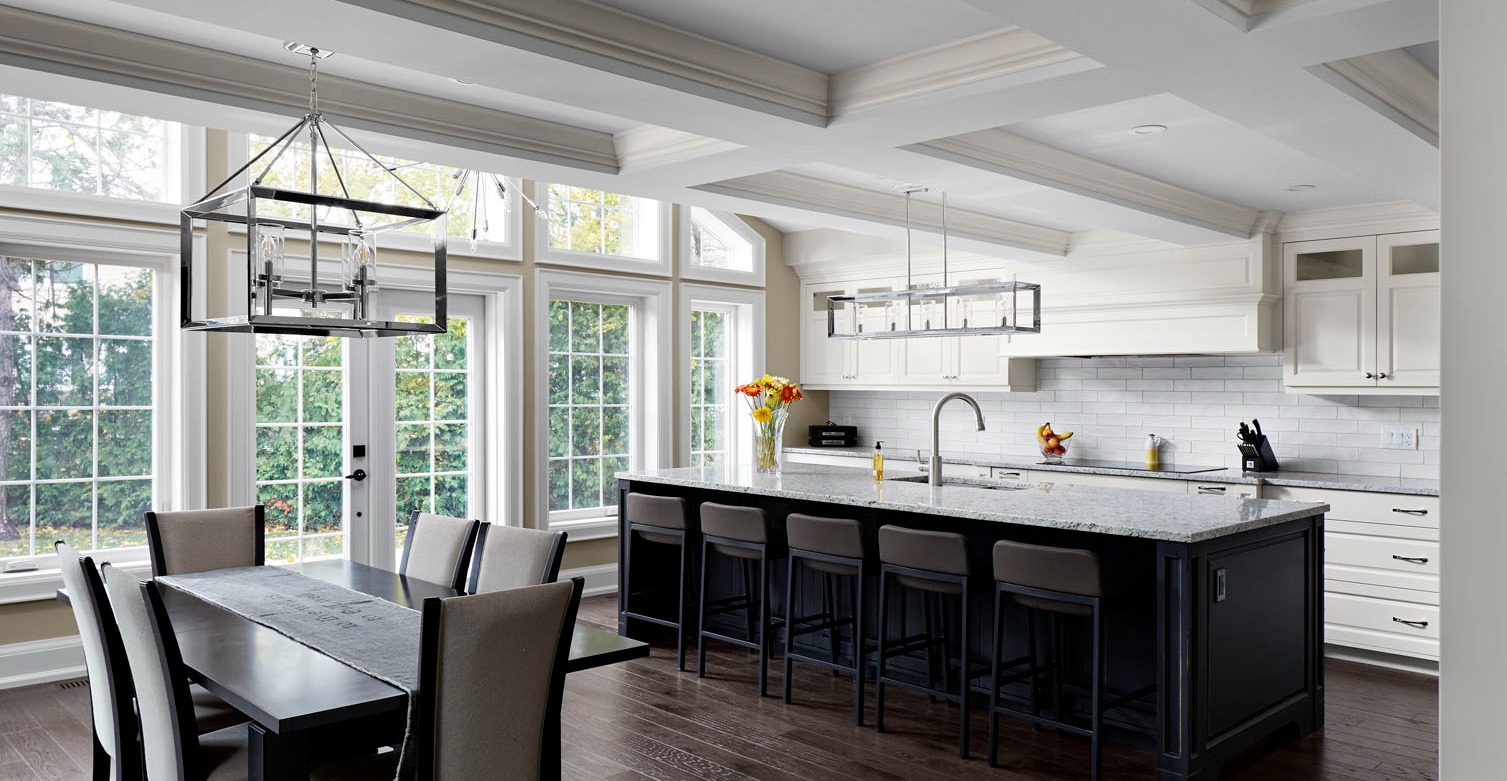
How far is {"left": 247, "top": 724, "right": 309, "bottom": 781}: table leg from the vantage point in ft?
7.72

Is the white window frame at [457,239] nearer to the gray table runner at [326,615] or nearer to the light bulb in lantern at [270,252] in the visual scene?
the gray table runner at [326,615]

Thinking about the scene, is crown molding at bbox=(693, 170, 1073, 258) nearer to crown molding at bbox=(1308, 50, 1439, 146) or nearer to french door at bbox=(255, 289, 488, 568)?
french door at bbox=(255, 289, 488, 568)

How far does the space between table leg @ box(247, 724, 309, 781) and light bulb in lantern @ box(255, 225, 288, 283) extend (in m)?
1.03

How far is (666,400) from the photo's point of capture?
24.3ft

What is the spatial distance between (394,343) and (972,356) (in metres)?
3.91

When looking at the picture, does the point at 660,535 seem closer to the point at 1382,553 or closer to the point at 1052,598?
the point at 1052,598

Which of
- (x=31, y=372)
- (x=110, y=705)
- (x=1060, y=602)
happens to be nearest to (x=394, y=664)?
(x=110, y=705)

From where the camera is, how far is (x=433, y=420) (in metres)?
6.45

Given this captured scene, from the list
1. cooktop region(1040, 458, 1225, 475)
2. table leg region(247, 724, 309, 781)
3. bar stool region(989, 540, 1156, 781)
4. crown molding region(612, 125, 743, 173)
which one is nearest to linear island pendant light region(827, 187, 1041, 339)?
crown molding region(612, 125, 743, 173)

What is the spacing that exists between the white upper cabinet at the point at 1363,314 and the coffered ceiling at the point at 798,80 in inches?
40.4

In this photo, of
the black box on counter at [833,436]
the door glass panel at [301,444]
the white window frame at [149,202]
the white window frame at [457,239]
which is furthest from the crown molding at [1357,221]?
the white window frame at [149,202]

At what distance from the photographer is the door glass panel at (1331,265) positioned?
5902 mm

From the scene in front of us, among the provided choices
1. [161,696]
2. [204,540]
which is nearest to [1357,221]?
[204,540]

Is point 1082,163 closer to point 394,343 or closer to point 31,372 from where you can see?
point 394,343
